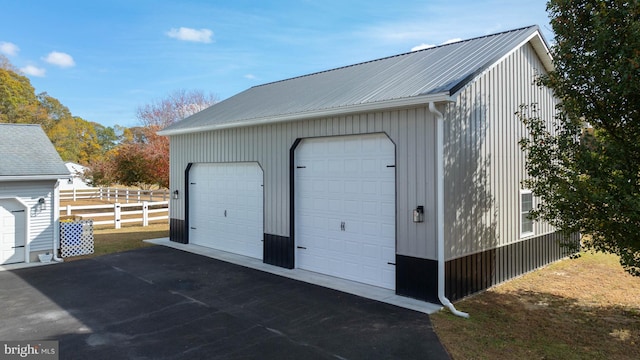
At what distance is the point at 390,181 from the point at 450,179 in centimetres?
105

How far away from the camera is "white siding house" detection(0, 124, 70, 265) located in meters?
8.98

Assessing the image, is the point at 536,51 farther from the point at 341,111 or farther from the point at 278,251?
the point at 278,251

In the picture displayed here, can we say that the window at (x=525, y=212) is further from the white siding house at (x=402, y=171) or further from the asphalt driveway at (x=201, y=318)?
the asphalt driveway at (x=201, y=318)

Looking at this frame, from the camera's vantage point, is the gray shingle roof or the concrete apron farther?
the gray shingle roof

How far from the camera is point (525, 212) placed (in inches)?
326

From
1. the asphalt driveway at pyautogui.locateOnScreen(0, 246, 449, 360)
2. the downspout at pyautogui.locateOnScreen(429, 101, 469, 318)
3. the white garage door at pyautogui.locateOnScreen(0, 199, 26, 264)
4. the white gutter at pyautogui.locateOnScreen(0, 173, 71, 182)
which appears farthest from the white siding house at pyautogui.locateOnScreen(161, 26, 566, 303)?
the white garage door at pyautogui.locateOnScreen(0, 199, 26, 264)

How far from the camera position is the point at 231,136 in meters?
10.1

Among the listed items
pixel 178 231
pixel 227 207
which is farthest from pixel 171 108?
pixel 227 207

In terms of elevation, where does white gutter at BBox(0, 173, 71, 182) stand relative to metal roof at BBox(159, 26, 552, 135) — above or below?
below

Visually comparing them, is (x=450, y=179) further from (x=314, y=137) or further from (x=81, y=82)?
(x=81, y=82)

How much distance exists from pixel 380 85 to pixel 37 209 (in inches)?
335

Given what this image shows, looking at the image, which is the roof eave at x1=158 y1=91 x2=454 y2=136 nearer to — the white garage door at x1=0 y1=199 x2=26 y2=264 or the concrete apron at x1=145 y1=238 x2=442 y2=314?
the concrete apron at x1=145 y1=238 x2=442 y2=314

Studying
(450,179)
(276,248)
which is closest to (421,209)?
(450,179)

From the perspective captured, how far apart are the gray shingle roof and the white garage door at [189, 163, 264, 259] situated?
11.0ft
